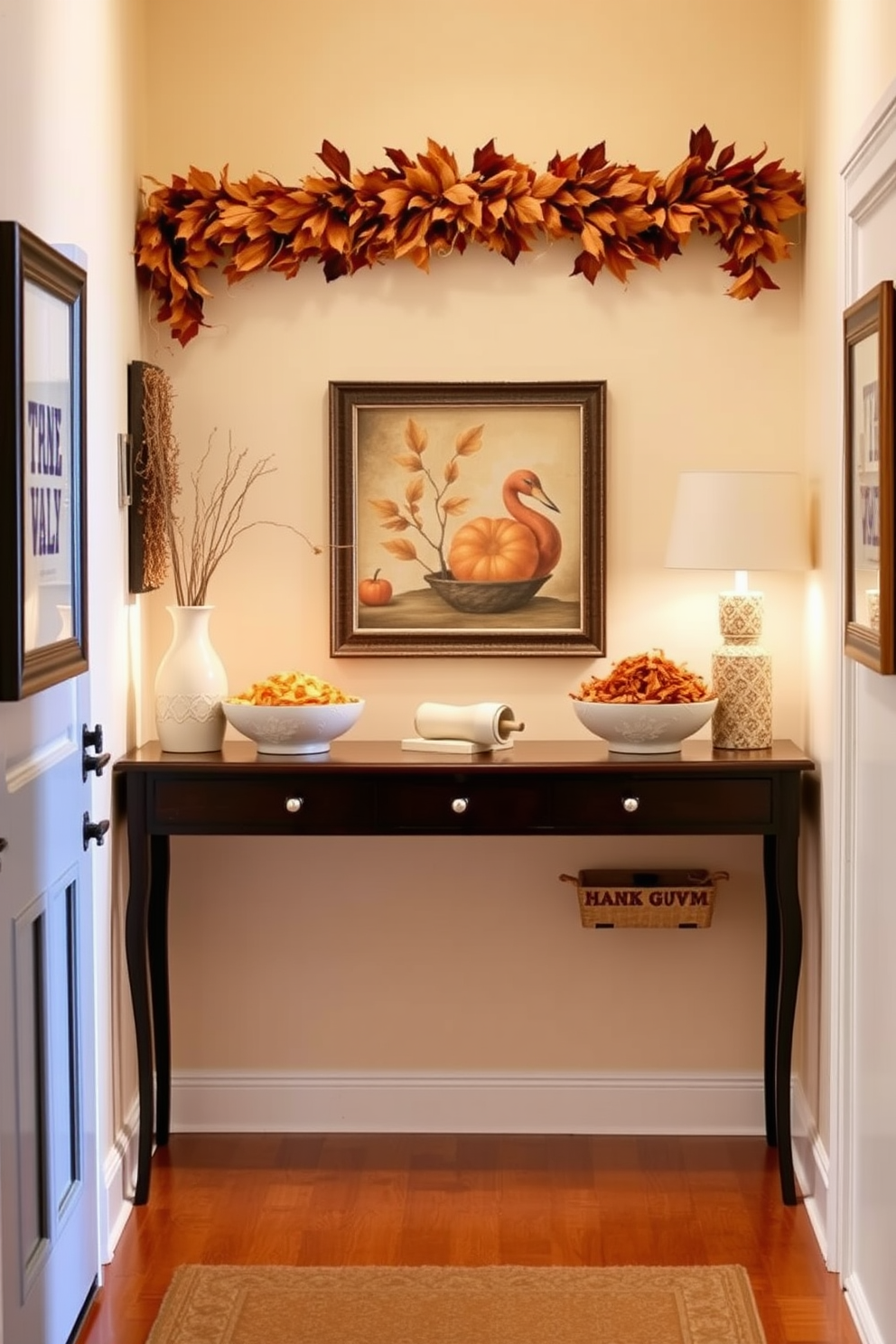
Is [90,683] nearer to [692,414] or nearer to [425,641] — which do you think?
[425,641]

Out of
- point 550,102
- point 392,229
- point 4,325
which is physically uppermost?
point 550,102

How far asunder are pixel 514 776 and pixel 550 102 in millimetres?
1643

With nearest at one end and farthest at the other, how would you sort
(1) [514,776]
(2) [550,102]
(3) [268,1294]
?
1. (3) [268,1294]
2. (1) [514,776]
3. (2) [550,102]

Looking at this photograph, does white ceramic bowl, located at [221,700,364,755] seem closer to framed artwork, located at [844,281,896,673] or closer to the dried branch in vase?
the dried branch in vase

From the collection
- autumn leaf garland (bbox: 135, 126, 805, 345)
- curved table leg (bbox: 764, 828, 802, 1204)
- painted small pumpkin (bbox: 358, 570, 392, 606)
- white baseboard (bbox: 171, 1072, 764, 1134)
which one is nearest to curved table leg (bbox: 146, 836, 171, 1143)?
white baseboard (bbox: 171, 1072, 764, 1134)

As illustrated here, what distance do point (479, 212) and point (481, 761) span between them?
1289 millimetres

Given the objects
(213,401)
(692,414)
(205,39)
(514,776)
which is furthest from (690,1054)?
(205,39)

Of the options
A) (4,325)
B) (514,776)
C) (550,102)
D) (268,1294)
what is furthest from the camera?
(550,102)

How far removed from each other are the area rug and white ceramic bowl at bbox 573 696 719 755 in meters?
1.11

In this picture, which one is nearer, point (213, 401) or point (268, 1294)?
point (268, 1294)

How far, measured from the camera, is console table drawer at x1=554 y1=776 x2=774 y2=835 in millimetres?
3588

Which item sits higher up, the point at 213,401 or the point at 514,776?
the point at 213,401

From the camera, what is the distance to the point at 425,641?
13.1 ft

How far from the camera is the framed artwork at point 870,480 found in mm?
2650
